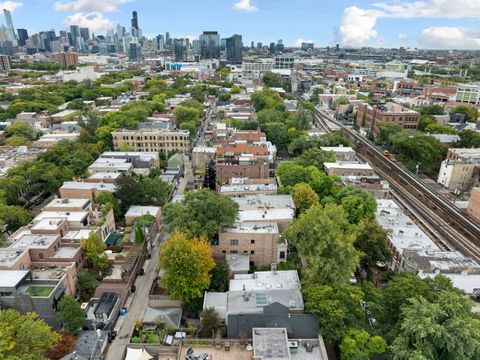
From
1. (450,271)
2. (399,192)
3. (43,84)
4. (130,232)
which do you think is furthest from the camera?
(43,84)

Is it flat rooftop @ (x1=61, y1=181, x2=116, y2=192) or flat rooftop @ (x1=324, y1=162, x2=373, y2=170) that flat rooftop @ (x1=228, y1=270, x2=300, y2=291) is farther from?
flat rooftop @ (x1=324, y1=162, x2=373, y2=170)

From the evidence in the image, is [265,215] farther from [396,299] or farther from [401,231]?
[396,299]

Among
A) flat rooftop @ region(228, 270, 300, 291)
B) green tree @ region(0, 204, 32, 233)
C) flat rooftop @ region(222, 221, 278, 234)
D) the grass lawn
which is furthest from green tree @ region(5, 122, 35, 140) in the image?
flat rooftop @ region(228, 270, 300, 291)

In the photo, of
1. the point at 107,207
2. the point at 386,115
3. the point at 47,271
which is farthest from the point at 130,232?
the point at 386,115

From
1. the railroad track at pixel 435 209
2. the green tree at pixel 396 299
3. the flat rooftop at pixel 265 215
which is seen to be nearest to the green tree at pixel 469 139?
the railroad track at pixel 435 209

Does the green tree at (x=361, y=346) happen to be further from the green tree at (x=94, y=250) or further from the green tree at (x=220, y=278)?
the green tree at (x=94, y=250)

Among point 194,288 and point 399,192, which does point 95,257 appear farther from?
point 399,192
